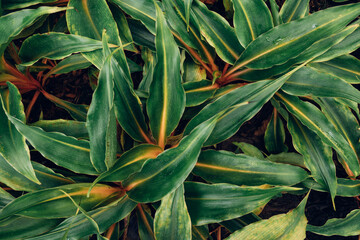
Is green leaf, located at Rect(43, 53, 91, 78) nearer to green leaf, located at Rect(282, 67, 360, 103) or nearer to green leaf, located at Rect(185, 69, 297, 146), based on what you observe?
green leaf, located at Rect(185, 69, 297, 146)

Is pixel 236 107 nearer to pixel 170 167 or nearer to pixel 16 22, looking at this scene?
pixel 170 167

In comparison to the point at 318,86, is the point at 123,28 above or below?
above

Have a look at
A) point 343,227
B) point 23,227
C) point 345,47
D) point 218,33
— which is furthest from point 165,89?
point 343,227

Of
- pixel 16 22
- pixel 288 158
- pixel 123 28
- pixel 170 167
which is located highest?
pixel 16 22

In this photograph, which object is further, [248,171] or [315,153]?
[315,153]

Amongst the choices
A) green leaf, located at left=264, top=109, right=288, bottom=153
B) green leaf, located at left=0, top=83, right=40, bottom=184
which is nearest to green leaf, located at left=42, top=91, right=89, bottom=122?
green leaf, located at left=0, top=83, right=40, bottom=184

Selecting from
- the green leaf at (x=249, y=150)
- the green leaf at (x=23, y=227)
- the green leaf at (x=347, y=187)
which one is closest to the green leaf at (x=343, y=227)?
the green leaf at (x=347, y=187)

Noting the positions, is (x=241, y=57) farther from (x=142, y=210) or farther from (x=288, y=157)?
(x=142, y=210)

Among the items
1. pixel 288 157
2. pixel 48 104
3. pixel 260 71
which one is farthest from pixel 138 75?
pixel 288 157
